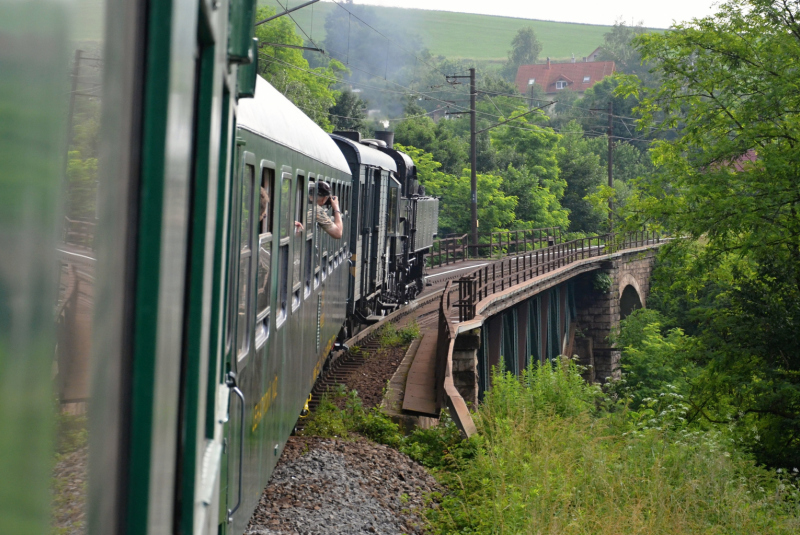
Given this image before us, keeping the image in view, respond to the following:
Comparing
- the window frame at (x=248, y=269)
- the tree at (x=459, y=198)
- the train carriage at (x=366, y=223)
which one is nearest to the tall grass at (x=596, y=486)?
the train carriage at (x=366, y=223)

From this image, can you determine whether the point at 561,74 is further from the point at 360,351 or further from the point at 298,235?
the point at 298,235

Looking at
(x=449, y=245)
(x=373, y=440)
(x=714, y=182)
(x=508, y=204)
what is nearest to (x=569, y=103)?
(x=508, y=204)

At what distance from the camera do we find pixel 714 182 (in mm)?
16734

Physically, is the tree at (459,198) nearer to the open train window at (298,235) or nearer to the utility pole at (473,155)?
the utility pole at (473,155)

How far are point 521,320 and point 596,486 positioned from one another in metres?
20.0

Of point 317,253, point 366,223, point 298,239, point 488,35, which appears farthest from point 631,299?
point 488,35

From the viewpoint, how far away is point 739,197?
15859 millimetres

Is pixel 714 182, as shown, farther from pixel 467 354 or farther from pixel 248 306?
pixel 248 306

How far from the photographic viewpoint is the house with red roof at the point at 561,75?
150875 millimetres

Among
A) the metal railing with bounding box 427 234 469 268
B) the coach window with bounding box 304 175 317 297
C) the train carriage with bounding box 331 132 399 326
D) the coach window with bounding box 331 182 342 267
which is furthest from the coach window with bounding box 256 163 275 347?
the metal railing with bounding box 427 234 469 268

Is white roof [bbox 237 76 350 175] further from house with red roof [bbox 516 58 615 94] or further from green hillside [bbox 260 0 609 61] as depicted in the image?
green hillside [bbox 260 0 609 61]

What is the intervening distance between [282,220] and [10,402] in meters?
4.21

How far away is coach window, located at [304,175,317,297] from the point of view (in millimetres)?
6463

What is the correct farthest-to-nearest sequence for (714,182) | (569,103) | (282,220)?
(569,103), (714,182), (282,220)
